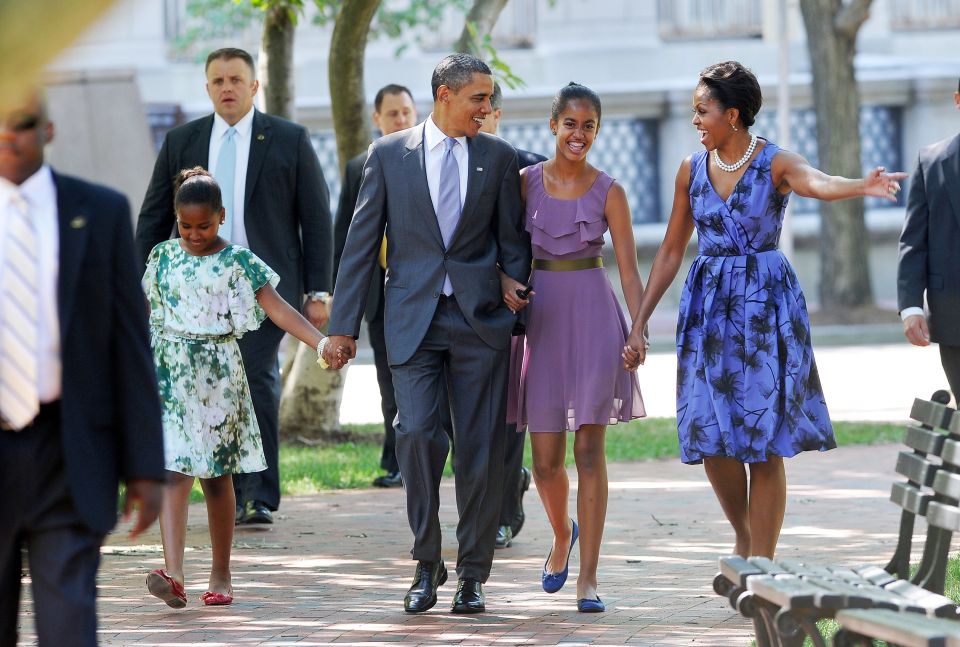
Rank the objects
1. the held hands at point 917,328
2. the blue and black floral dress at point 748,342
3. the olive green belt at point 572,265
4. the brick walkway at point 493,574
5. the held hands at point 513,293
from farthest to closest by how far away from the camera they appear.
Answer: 1. the held hands at point 917,328
2. the olive green belt at point 572,265
3. the held hands at point 513,293
4. the blue and black floral dress at point 748,342
5. the brick walkway at point 493,574

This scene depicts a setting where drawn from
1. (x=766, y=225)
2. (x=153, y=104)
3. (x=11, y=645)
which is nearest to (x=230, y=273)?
(x=766, y=225)

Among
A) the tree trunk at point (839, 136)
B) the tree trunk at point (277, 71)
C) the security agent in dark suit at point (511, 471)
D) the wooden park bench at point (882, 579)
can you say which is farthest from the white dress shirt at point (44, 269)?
the tree trunk at point (839, 136)

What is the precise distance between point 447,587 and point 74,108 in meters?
16.8

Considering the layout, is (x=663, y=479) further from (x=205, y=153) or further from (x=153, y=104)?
(x=153, y=104)

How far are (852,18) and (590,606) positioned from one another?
56.2 ft

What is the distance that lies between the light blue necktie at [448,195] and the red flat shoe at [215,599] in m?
1.69

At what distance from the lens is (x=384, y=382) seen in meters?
9.05

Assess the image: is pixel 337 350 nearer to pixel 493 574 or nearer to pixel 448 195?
pixel 448 195

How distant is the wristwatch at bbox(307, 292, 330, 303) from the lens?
7.86 m

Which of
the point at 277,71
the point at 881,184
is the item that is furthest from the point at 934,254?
Answer: the point at 277,71

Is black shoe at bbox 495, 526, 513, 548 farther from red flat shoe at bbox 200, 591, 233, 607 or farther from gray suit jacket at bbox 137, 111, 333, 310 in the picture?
red flat shoe at bbox 200, 591, 233, 607

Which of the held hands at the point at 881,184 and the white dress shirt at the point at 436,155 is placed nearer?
the held hands at the point at 881,184

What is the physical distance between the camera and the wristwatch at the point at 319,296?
25.8 ft

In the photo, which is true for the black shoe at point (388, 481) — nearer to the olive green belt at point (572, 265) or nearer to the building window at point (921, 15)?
the olive green belt at point (572, 265)
